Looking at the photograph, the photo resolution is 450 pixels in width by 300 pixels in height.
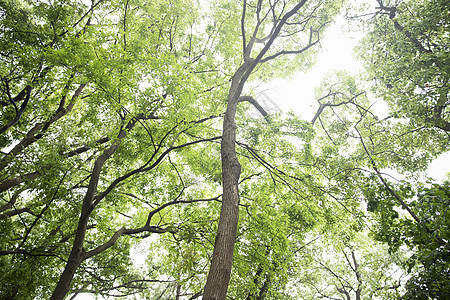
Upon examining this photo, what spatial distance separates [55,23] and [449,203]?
10.1 m

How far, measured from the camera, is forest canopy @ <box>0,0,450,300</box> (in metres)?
5.30

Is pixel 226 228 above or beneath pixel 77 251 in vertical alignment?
above

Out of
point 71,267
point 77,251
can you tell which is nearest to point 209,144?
point 77,251

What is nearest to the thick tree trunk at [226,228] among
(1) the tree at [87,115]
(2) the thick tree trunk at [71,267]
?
(1) the tree at [87,115]

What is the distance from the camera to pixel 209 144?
32.8 feet

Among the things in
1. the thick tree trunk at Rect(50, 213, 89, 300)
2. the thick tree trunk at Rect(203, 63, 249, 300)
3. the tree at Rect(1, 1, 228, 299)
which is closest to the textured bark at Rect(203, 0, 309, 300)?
the thick tree trunk at Rect(203, 63, 249, 300)

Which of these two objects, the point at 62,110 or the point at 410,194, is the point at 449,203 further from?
the point at 62,110

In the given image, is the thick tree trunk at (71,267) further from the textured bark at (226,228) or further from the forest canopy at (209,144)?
the textured bark at (226,228)

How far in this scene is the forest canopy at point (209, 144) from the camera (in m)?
5.30

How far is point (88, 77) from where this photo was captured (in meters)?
Result: 5.59

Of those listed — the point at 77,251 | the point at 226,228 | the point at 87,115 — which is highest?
the point at 87,115

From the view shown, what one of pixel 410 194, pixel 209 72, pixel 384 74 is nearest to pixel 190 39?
pixel 209 72

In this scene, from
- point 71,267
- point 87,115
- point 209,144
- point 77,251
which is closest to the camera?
point 71,267

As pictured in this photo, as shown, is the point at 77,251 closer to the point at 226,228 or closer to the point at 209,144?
the point at 226,228
